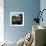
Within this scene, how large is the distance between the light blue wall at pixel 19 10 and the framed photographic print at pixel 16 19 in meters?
0.12

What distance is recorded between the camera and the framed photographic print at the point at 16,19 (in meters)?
5.28

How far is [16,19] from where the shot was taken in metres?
5.31

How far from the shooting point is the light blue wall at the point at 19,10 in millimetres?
5254

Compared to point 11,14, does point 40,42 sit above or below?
below

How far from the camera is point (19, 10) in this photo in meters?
5.26

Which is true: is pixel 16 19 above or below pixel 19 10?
below

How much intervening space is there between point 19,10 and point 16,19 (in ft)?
1.25

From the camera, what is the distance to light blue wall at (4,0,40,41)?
5254 millimetres

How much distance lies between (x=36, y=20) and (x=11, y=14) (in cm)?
102

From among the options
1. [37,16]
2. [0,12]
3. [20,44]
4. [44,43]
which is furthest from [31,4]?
[44,43]

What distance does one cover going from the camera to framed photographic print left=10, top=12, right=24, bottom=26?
17.3ft

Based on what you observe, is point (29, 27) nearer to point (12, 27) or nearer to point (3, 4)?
point (12, 27)

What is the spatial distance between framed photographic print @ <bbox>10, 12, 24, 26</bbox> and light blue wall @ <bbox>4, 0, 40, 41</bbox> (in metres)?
0.12

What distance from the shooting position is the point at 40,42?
2500mm
